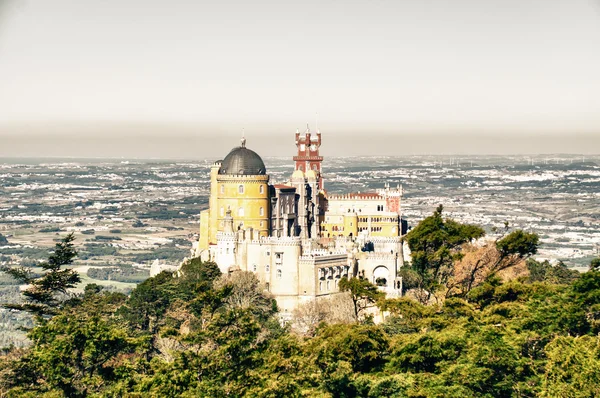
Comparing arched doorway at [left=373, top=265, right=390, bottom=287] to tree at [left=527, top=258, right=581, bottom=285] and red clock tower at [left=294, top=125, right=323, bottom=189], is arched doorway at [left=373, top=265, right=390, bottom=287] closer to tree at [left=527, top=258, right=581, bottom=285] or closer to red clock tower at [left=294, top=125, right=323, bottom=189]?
tree at [left=527, top=258, right=581, bottom=285]

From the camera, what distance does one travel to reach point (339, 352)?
166 feet

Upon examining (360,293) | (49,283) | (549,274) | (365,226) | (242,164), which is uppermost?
(242,164)

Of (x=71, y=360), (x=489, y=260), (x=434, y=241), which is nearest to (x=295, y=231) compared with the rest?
(x=489, y=260)

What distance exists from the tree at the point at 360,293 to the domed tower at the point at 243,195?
51.9 feet

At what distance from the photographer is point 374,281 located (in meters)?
79.7

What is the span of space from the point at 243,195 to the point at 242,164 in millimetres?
2653

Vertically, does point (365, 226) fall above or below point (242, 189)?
below

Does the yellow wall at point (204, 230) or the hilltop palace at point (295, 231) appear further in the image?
the yellow wall at point (204, 230)

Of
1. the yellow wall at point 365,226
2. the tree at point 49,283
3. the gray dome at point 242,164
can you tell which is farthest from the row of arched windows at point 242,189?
the tree at point 49,283

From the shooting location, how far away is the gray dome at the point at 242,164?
3455 inches

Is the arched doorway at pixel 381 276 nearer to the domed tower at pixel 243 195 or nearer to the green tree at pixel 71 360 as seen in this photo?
the domed tower at pixel 243 195

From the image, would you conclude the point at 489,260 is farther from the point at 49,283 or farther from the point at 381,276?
the point at 49,283

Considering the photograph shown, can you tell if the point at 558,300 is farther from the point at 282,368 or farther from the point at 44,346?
the point at 44,346

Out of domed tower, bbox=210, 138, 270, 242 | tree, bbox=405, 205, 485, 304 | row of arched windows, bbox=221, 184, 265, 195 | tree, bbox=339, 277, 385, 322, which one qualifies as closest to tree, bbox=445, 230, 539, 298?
tree, bbox=405, 205, 485, 304
